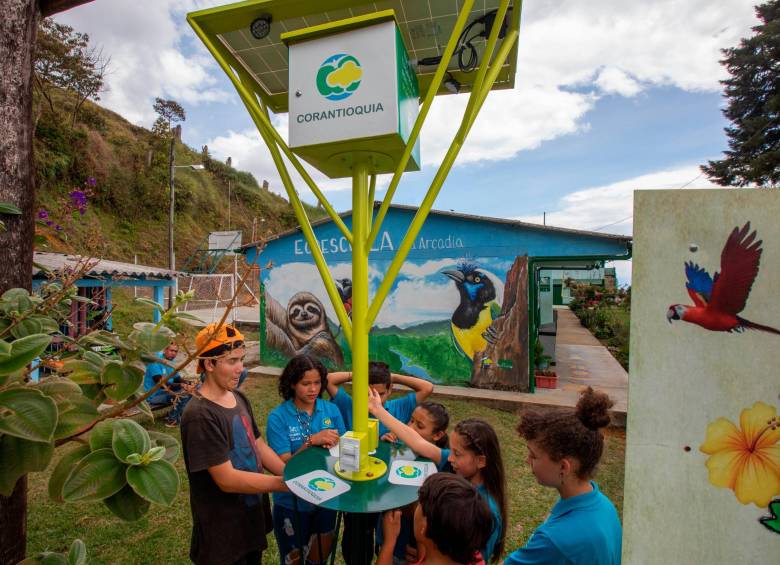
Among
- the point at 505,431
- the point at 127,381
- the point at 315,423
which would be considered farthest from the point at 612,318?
the point at 127,381

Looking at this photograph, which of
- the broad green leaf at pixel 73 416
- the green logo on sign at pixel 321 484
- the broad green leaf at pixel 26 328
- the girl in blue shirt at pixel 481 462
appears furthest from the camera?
the girl in blue shirt at pixel 481 462

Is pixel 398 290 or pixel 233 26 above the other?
pixel 233 26

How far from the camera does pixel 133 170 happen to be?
Answer: 28.3m

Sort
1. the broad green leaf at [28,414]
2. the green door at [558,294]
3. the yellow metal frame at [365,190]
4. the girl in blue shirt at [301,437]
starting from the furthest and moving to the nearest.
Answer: the green door at [558,294]
the girl in blue shirt at [301,437]
the yellow metal frame at [365,190]
the broad green leaf at [28,414]

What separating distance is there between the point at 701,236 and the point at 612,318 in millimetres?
18770

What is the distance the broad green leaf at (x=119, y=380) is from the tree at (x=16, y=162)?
525 mm

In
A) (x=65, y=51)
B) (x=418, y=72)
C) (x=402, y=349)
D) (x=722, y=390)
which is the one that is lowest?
(x=402, y=349)

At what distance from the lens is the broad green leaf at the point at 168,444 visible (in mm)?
835

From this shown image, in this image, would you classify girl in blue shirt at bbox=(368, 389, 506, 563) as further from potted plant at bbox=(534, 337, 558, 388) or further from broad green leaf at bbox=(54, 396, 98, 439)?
potted plant at bbox=(534, 337, 558, 388)

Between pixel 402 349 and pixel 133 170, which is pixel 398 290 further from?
pixel 133 170

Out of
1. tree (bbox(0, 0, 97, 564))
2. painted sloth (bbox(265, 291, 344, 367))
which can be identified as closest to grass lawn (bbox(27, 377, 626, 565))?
tree (bbox(0, 0, 97, 564))

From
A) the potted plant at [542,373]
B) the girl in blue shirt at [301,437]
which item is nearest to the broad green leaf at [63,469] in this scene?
the girl in blue shirt at [301,437]

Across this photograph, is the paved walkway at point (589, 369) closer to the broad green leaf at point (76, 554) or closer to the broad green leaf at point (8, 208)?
the broad green leaf at point (76, 554)

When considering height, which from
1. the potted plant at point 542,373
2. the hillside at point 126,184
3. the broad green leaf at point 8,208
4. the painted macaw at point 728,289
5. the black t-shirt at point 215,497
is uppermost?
the hillside at point 126,184
